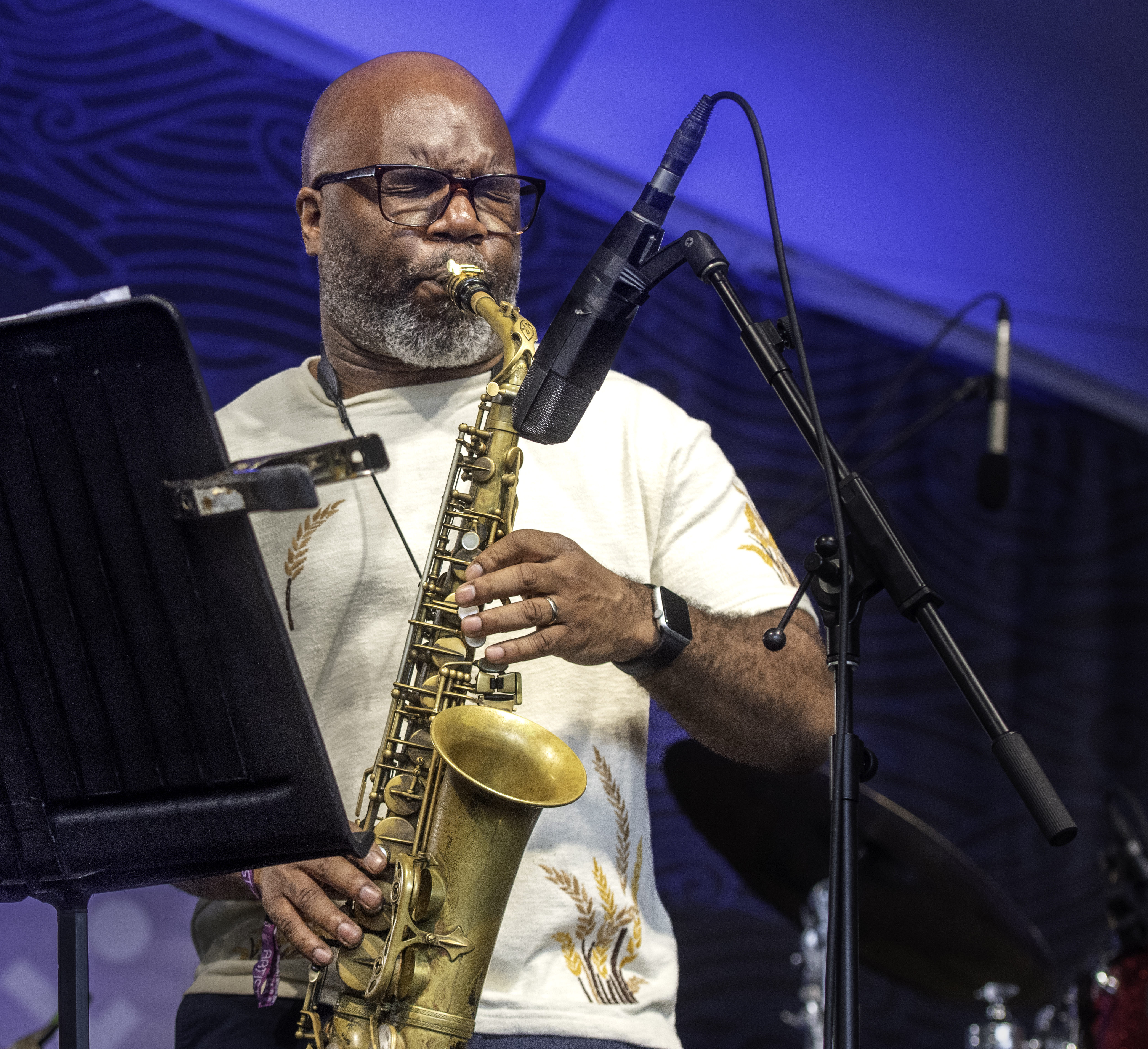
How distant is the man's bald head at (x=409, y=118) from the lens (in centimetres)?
196

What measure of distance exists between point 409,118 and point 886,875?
2.03 m

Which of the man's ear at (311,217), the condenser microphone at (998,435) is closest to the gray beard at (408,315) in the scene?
the man's ear at (311,217)

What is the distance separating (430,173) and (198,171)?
1576 mm

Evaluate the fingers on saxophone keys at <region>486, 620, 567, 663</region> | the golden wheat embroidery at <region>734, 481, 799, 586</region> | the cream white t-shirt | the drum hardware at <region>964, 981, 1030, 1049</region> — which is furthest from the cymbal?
the fingers on saxophone keys at <region>486, 620, 567, 663</region>

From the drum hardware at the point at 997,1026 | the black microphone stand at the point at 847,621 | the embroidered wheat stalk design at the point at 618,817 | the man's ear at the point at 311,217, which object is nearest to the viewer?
the black microphone stand at the point at 847,621

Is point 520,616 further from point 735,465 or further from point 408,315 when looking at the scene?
point 735,465

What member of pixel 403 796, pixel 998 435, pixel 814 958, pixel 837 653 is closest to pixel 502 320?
pixel 403 796

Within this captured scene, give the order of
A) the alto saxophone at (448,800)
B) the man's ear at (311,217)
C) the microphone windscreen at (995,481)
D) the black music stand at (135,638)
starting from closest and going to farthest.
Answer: the black music stand at (135,638) < the alto saxophone at (448,800) < the man's ear at (311,217) < the microphone windscreen at (995,481)

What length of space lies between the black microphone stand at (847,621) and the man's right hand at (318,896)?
63cm

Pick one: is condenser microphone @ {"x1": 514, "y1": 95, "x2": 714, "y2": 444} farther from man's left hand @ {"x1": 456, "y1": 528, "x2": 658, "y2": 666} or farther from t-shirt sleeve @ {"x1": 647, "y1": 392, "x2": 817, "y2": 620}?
t-shirt sleeve @ {"x1": 647, "y1": 392, "x2": 817, "y2": 620}

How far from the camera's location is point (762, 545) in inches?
71.8

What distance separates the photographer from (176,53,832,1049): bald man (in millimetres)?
1449

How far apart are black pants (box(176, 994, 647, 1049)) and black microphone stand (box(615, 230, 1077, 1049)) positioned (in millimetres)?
540

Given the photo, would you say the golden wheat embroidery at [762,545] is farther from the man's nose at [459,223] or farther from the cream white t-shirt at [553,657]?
the man's nose at [459,223]
